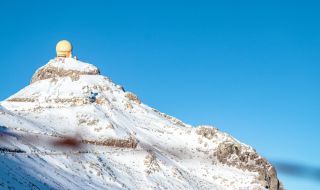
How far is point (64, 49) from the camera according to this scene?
12156 centimetres

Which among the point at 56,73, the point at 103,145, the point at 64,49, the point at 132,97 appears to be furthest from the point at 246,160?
the point at 64,49

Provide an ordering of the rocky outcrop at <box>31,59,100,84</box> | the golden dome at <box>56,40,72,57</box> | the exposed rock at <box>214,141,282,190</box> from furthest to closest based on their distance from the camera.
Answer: the golden dome at <box>56,40,72,57</box> → the rocky outcrop at <box>31,59,100,84</box> → the exposed rock at <box>214,141,282,190</box>

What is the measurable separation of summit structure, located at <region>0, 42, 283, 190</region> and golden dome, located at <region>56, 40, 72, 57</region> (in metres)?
5.15

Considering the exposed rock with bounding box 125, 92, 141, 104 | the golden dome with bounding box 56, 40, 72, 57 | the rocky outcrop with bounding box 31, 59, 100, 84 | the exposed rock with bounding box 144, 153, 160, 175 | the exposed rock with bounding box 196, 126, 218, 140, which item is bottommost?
the exposed rock with bounding box 144, 153, 160, 175

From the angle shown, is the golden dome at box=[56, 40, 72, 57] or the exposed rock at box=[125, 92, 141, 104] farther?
the golden dome at box=[56, 40, 72, 57]

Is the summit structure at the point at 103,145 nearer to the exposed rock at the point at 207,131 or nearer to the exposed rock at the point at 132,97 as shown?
the exposed rock at the point at 132,97

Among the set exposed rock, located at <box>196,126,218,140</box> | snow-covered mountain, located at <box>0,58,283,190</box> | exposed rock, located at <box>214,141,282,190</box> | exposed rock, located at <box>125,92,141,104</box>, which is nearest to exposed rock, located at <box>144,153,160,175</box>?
snow-covered mountain, located at <box>0,58,283,190</box>

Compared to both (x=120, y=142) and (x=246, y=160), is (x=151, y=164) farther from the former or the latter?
(x=246, y=160)

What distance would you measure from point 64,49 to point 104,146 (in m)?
46.4

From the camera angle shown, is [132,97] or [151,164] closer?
[151,164]

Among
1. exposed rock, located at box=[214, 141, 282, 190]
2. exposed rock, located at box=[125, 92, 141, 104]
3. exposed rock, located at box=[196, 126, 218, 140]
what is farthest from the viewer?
exposed rock, located at box=[125, 92, 141, 104]

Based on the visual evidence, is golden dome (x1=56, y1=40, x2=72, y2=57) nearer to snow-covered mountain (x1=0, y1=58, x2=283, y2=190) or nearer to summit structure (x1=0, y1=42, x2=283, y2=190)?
summit structure (x1=0, y1=42, x2=283, y2=190)

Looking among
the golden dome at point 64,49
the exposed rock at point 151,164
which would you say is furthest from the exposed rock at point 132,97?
the exposed rock at point 151,164

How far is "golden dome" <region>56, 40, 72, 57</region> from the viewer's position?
122m
